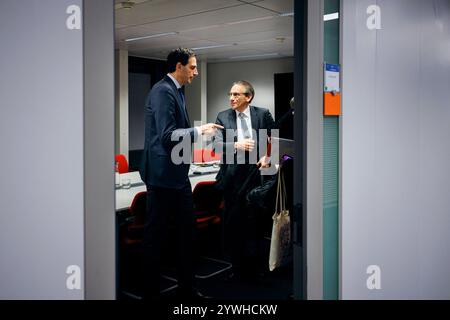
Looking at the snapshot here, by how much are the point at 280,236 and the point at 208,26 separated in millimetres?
3551

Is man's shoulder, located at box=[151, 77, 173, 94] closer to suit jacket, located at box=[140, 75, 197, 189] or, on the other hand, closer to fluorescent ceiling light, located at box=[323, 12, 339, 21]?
suit jacket, located at box=[140, 75, 197, 189]

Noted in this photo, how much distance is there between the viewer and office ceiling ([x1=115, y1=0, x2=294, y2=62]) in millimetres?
4395

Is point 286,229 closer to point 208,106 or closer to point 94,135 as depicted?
point 94,135

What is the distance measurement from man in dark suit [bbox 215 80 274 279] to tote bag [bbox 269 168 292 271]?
67cm

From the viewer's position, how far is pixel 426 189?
88.7 inches

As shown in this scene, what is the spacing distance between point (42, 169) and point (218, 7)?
144 inches

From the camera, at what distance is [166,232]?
8.94 ft

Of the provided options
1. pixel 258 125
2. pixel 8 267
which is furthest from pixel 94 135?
pixel 258 125

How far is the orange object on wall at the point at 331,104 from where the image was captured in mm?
1739

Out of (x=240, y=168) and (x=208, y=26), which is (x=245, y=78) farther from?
(x=240, y=168)

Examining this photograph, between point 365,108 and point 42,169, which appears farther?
point 365,108

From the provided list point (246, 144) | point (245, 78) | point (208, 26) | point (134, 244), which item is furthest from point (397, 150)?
point (245, 78)

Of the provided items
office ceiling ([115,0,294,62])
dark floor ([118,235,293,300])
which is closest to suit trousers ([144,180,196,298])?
dark floor ([118,235,293,300])

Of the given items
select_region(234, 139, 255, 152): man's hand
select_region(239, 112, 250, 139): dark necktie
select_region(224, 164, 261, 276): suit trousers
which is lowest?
select_region(224, 164, 261, 276): suit trousers
